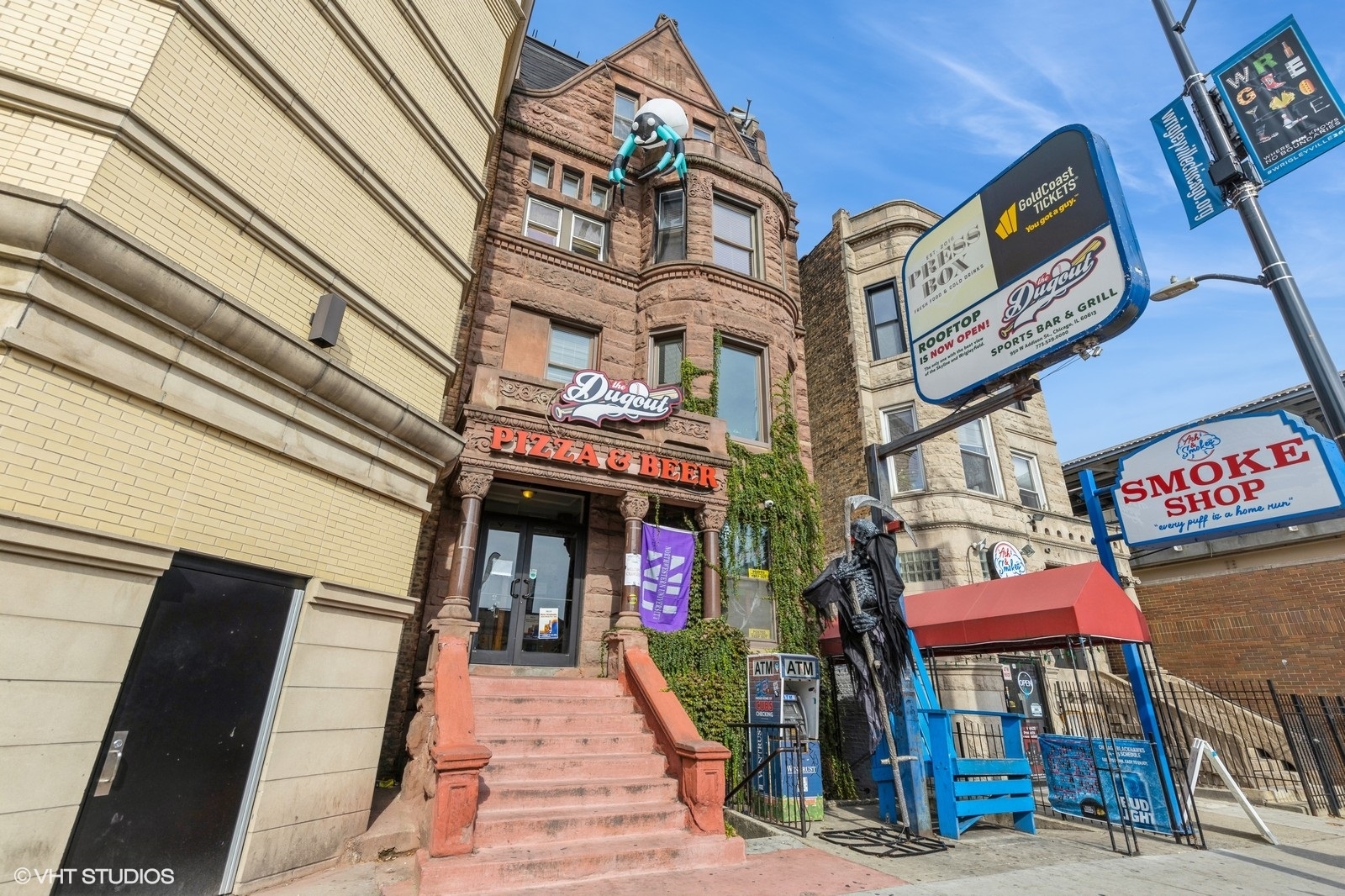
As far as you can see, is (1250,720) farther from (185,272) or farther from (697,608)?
(185,272)

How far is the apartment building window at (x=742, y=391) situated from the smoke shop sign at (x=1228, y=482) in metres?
7.32

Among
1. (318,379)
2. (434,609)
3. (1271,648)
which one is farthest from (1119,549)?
(318,379)

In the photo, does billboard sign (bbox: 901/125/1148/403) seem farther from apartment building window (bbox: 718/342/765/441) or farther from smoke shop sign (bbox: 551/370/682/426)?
apartment building window (bbox: 718/342/765/441)

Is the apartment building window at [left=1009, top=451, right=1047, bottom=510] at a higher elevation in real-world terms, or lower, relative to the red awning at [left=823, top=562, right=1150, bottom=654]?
higher

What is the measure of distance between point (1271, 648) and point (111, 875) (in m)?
24.2

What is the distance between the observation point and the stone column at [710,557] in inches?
457

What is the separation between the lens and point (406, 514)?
826 centimetres

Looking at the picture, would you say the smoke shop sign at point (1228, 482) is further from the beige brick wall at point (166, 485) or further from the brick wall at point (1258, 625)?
the brick wall at point (1258, 625)

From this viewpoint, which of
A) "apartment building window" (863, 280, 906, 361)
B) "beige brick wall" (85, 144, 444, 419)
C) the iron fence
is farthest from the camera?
"apartment building window" (863, 280, 906, 361)

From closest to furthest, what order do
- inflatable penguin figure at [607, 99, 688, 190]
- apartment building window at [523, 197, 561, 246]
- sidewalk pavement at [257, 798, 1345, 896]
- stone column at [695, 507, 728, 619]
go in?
sidewalk pavement at [257, 798, 1345, 896] → stone column at [695, 507, 728, 619] → apartment building window at [523, 197, 561, 246] → inflatable penguin figure at [607, 99, 688, 190]

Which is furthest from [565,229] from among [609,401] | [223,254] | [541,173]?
[223,254]

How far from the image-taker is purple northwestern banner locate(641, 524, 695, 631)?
11.1 metres

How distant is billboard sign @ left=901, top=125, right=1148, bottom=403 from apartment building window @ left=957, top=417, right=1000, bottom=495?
8872mm

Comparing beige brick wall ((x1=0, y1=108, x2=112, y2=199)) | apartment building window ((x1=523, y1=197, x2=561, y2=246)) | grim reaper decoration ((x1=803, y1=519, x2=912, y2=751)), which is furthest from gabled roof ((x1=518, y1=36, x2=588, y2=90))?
grim reaper decoration ((x1=803, y1=519, x2=912, y2=751))
